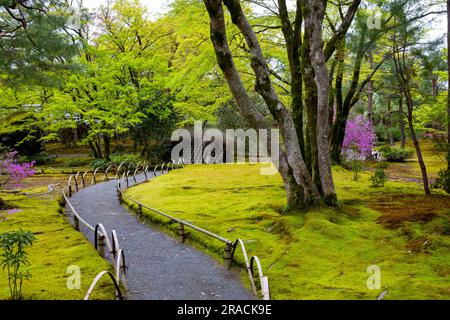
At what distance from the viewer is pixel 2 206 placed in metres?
10.1

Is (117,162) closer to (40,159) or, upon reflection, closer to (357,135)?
(40,159)

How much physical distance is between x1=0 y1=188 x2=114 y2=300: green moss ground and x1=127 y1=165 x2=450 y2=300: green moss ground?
216 centimetres

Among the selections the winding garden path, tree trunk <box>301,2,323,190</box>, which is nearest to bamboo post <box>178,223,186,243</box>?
the winding garden path

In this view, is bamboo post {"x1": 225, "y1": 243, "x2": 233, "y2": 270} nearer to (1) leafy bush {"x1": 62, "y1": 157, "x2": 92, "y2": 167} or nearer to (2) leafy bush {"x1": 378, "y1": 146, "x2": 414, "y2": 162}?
(2) leafy bush {"x1": 378, "y1": 146, "x2": 414, "y2": 162}

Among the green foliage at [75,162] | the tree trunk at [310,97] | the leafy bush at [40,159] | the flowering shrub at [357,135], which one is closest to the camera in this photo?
the tree trunk at [310,97]

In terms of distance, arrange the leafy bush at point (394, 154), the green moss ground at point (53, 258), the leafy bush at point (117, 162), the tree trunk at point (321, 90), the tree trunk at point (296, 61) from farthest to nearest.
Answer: the leafy bush at point (394, 154), the leafy bush at point (117, 162), the tree trunk at point (296, 61), the tree trunk at point (321, 90), the green moss ground at point (53, 258)

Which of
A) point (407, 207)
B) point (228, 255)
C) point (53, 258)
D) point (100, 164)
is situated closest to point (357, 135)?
point (407, 207)

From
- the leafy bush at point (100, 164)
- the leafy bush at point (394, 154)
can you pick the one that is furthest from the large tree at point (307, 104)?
the leafy bush at point (394, 154)

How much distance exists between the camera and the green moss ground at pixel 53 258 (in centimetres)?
467

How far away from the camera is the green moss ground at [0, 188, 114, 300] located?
15.3ft

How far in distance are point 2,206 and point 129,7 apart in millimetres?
17002

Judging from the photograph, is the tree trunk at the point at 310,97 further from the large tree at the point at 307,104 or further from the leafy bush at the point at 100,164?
the leafy bush at the point at 100,164

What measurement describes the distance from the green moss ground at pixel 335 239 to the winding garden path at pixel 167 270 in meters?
0.37

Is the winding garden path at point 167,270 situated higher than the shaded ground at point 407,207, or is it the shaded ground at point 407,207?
the shaded ground at point 407,207
